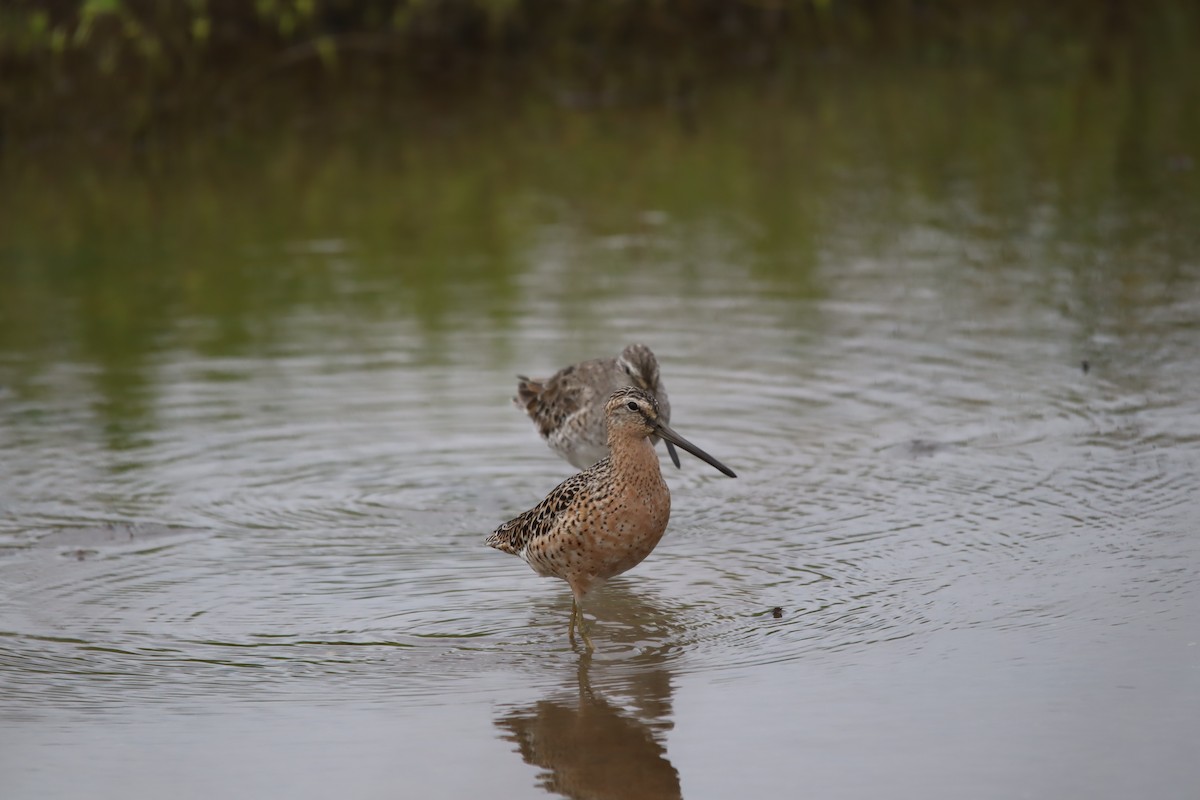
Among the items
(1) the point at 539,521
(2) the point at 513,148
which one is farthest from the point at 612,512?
(2) the point at 513,148

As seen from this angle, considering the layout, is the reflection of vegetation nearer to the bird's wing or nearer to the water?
the water

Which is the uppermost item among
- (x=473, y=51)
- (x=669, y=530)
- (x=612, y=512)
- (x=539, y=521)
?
(x=473, y=51)

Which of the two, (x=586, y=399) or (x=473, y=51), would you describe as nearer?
(x=586, y=399)

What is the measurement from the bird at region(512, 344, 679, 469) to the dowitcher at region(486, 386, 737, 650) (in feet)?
3.67

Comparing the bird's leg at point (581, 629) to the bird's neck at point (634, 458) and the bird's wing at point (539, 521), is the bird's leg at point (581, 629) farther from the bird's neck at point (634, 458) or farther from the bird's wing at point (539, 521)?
the bird's neck at point (634, 458)

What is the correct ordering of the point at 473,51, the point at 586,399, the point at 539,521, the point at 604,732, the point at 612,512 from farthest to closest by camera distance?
1. the point at 473,51
2. the point at 586,399
3. the point at 539,521
4. the point at 612,512
5. the point at 604,732

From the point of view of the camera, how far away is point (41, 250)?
13.9 m

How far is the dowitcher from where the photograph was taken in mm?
6195

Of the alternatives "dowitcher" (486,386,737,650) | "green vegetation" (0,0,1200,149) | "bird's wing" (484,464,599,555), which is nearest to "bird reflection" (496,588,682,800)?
"dowitcher" (486,386,737,650)

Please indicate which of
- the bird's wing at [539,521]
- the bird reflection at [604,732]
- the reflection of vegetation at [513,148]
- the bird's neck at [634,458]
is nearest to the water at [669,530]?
the bird reflection at [604,732]

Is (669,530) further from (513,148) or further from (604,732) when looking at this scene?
(513,148)

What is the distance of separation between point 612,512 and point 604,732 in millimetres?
951

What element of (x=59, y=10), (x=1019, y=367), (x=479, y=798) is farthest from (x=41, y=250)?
(x=479, y=798)

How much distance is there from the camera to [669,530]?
292 inches
